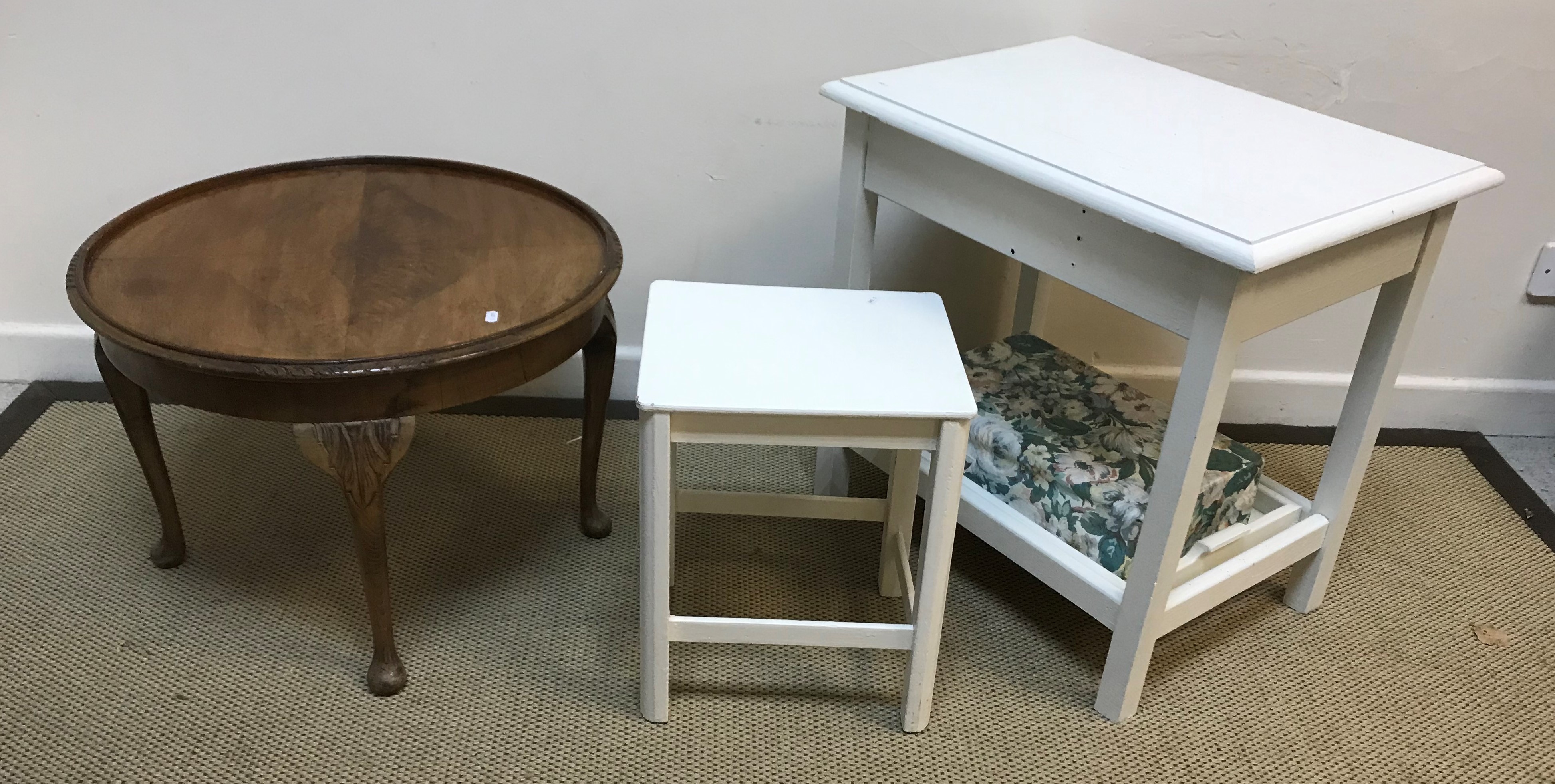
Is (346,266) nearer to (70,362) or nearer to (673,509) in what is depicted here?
(673,509)

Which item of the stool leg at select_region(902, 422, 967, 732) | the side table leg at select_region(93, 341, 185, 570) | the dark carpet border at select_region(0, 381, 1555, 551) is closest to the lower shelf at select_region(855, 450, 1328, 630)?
the stool leg at select_region(902, 422, 967, 732)

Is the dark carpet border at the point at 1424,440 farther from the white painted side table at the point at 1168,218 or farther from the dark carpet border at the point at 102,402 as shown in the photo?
the dark carpet border at the point at 102,402

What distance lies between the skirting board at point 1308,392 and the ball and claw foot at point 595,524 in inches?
14.0

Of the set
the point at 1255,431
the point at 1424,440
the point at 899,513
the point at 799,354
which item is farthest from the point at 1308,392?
the point at 799,354

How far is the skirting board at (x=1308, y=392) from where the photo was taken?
6.30ft

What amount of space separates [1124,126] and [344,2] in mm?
1138

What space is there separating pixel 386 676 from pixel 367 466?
31cm

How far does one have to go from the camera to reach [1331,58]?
1.68 m

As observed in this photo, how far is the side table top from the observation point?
1034 mm

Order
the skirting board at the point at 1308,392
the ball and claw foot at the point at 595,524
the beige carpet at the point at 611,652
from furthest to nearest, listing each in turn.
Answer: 1. the skirting board at the point at 1308,392
2. the ball and claw foot at the point at 595,524
3. the beige carpet at the point at 611,652

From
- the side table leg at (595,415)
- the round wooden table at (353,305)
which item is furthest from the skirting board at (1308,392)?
the round wooden table at (353,305)

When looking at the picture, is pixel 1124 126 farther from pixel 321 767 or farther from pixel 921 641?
pixel 321 767

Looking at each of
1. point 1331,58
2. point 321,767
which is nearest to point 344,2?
point 321,767

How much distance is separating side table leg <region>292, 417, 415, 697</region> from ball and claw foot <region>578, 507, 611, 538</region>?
1.26 feet
